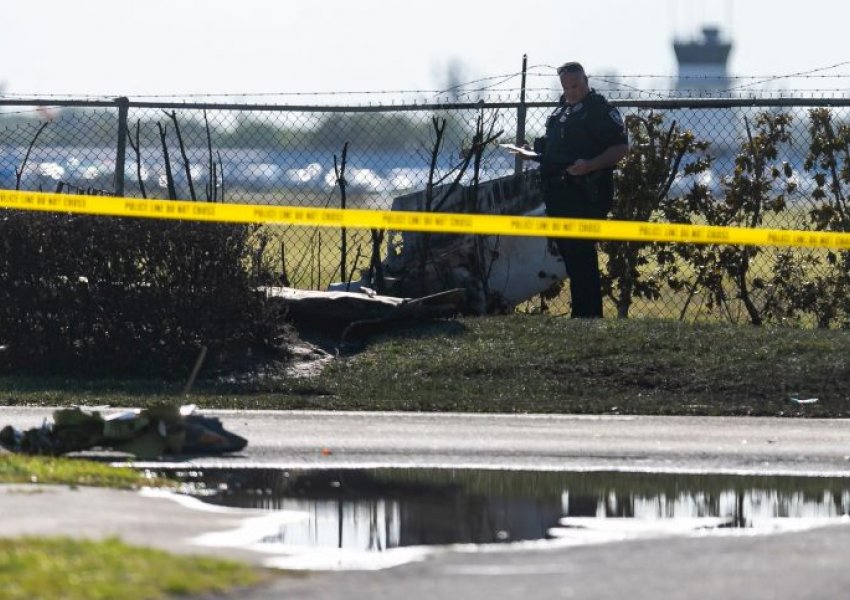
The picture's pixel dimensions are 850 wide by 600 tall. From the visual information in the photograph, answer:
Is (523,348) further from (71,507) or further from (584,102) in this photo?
(71,507)

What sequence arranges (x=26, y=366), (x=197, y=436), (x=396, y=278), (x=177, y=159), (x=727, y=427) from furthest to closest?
(x=177, y=159), (x=396, y=278), (x=26, y=366), (x=727, y=427), (x=197, y=436)

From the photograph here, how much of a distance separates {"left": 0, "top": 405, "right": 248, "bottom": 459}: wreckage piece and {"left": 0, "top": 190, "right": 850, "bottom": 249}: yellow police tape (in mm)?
3562

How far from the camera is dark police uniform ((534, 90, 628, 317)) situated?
14195mm

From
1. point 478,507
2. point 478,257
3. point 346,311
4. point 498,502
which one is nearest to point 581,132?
point 478,257

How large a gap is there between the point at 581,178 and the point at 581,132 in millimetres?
350

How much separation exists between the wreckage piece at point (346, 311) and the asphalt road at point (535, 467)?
7.69 ft

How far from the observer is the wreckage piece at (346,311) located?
45.1 ft

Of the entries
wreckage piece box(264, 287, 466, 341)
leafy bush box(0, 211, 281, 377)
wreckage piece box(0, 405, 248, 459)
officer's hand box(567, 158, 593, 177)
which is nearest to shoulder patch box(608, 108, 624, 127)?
officer's hand box(567, 158, 593, 177)

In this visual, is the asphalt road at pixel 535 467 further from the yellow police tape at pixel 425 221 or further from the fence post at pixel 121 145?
the fence post at pixel 121 145

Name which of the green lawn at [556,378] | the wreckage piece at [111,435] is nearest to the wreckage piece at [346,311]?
the green lawn at [556,378]

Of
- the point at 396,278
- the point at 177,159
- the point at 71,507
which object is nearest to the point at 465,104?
the point at 396,278

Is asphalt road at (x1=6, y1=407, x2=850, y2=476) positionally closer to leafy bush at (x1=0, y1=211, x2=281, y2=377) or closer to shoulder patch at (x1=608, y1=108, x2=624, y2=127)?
leafy bush at (x1=0, y1=211, x2=281, y2=377)

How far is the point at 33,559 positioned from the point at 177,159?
35.3 feet

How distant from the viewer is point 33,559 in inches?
262
